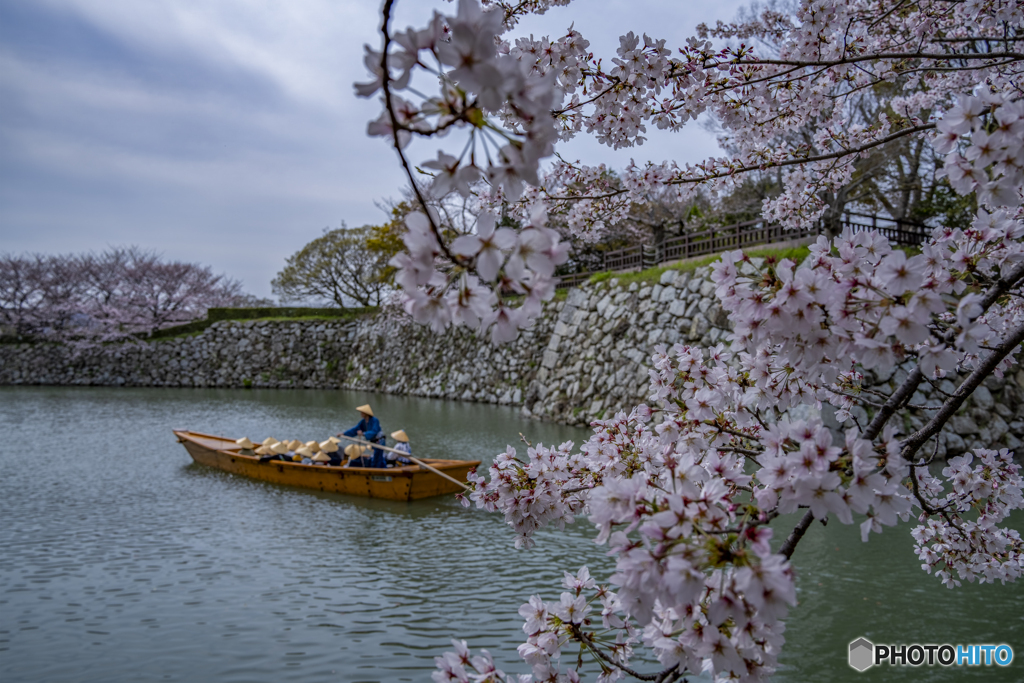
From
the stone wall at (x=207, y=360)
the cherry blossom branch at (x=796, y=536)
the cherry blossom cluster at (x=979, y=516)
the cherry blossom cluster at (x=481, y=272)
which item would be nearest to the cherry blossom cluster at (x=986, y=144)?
the cherry blossom branch at (x=796, y=536)

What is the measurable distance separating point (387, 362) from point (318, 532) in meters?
14.7

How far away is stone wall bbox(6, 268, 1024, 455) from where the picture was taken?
27.7 ft

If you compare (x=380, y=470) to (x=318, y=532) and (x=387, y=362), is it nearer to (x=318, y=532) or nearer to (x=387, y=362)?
(x=318, y=532)

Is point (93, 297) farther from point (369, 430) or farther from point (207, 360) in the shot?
point (369, 430)

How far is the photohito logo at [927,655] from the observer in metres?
3.41

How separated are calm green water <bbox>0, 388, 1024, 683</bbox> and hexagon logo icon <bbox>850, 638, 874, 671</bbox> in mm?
51

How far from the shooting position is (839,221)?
1026cm

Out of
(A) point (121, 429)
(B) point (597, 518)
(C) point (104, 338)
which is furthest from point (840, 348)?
(C) point (104, 338)

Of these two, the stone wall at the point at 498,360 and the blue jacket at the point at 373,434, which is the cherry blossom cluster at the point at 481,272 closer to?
the stone wall at the point at 498,360

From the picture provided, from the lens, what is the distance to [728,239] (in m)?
11.1

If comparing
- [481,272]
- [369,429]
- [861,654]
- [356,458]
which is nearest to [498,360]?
[369,429]

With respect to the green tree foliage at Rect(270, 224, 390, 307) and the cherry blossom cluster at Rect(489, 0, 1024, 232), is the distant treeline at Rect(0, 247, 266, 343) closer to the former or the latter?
the green tree foliage at Rect(270, 224, 390, 307)

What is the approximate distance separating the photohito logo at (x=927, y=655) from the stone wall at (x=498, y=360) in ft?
5.04

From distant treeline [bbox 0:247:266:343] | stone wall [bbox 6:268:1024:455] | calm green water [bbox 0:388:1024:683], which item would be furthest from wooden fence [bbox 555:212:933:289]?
distant treeline [bbox 0:247:266:343]
